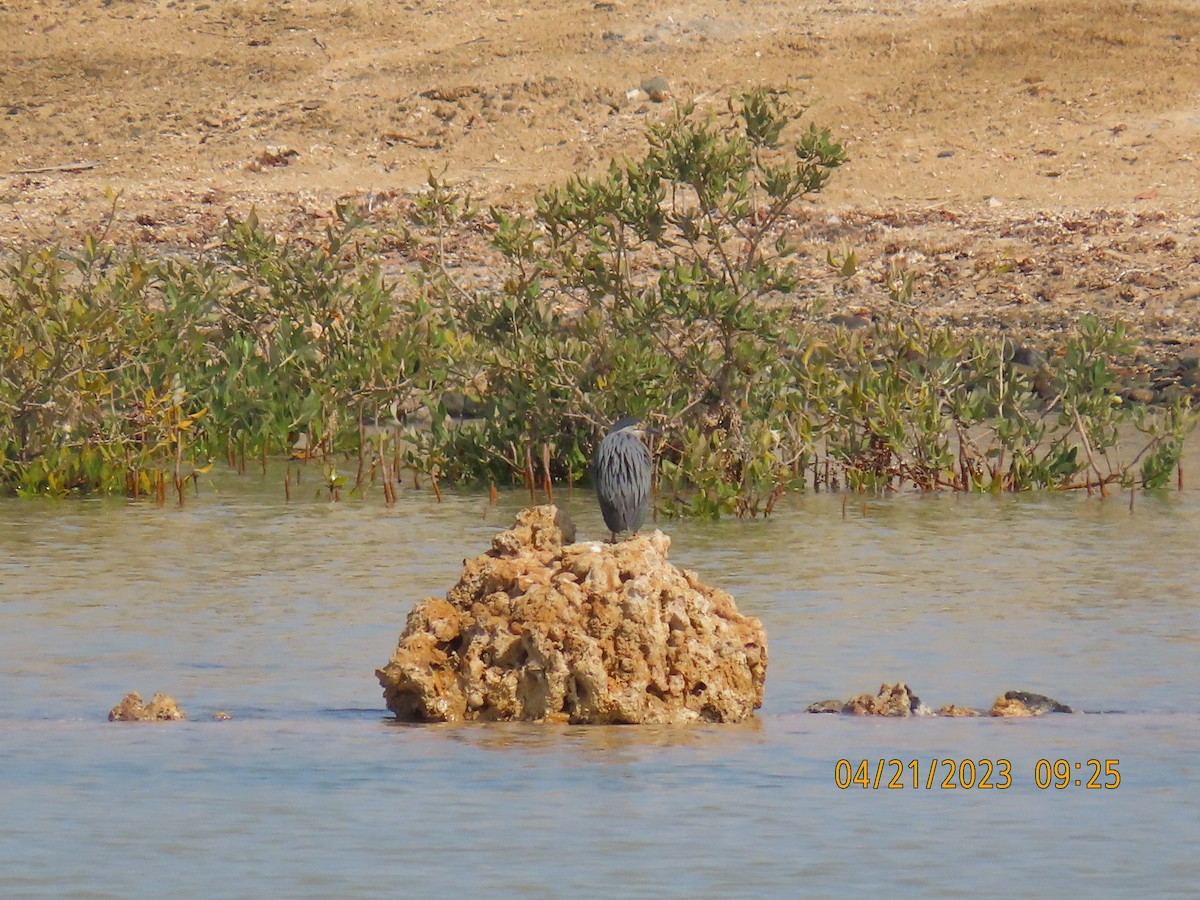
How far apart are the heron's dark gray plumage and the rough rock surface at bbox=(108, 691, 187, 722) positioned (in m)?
2.31

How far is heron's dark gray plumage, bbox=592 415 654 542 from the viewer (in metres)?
8.91

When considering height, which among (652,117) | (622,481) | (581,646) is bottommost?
(581,646)

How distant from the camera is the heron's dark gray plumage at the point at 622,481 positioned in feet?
29.2

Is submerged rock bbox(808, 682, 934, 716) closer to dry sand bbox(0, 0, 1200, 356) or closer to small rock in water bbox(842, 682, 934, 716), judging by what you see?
small rock in water bbox(842, 682, 934, 716)

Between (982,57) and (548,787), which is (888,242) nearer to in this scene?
(982,57)

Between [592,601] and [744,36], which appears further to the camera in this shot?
[744,36]

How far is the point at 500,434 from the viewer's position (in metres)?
12.1

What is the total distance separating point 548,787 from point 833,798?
735mm

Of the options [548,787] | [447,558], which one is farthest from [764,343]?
[548,787]

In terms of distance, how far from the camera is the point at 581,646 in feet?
21.9
